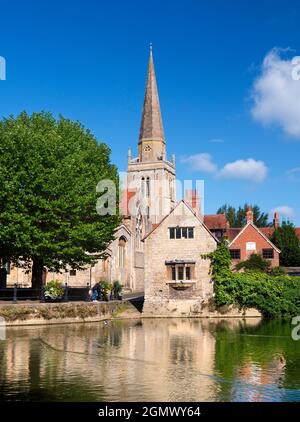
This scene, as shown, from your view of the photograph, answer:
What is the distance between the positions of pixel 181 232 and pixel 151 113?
70597 millimetres

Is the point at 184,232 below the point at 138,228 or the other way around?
below

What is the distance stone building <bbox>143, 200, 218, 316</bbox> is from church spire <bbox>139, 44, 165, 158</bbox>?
69.6m

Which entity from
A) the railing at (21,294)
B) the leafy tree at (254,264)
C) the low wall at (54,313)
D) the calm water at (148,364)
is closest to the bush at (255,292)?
the calm water at (148,364)

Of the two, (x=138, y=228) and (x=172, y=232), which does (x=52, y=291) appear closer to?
(x=172, y=232)

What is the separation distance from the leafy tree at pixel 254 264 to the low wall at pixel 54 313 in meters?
18.7

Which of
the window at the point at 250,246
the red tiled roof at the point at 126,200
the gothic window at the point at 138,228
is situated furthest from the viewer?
the gothic window at the point at 138,228

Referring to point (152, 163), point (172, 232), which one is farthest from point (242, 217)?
point (172, 232)

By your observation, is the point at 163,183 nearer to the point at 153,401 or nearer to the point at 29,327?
the point at 29,327

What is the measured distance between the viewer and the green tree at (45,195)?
116ft

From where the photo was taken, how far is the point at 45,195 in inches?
1453

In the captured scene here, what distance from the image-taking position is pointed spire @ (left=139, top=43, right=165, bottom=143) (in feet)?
371

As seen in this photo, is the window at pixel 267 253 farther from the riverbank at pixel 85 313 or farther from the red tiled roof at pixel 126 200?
the red tiled roof at pixel 126 200

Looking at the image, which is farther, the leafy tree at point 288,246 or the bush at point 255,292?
the leafy tree at point 288,246
